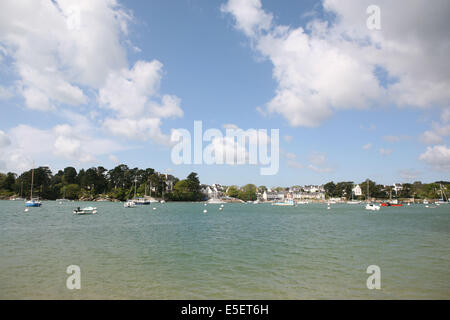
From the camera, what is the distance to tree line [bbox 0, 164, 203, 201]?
6786 inches

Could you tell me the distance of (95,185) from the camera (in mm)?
183125

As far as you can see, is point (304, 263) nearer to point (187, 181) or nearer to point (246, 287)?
point (246, 287)

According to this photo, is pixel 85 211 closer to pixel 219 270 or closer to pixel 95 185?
pixel 219 270

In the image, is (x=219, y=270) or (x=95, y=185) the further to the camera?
(x=95, y=185)

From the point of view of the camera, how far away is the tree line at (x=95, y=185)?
17238 centimetres

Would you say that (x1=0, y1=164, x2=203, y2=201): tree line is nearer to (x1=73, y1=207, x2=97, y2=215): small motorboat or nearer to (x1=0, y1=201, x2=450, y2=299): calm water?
(x1=73, y1=207, x2=97, y2=215): small motorboat

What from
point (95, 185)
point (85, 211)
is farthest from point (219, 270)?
point (95, 185)

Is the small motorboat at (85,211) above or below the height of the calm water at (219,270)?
below

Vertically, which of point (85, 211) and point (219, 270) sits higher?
point (219, 270)

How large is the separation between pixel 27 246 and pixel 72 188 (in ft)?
570

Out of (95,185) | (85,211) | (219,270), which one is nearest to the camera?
(219,270)

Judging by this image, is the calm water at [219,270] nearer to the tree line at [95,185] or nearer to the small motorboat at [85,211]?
the small motorboat at [85,211]

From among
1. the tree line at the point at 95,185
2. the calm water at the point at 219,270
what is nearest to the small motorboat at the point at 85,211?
the calm water at the point at 219,270
